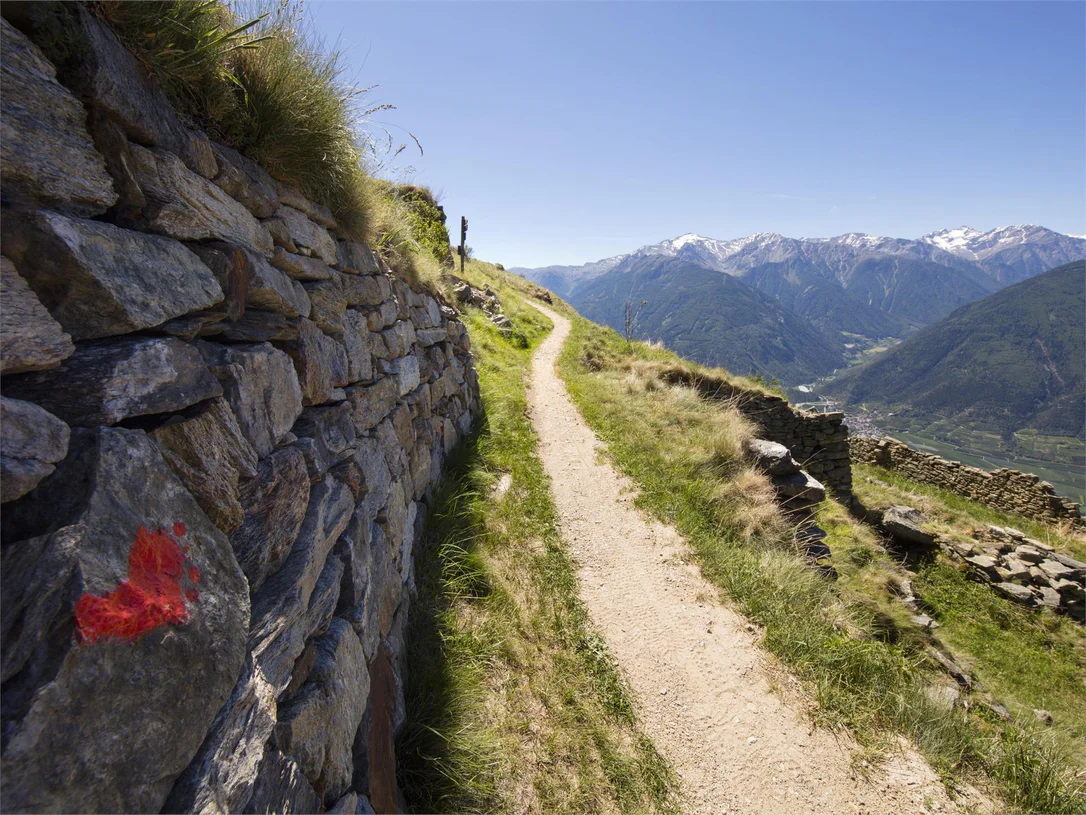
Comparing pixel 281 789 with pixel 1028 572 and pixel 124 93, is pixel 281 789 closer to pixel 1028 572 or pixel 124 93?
pixel 124 93

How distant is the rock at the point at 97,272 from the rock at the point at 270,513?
808 millimetres

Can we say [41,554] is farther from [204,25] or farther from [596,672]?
[596,672]

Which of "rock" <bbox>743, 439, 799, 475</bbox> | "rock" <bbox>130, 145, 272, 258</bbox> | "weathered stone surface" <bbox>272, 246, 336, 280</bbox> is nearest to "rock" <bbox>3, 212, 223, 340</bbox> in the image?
"rock" <bbox>130, 145, 272, 258</bbox>

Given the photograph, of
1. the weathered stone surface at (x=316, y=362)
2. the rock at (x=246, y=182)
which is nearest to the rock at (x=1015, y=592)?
the weathered stone surface at (x=316, y=362)

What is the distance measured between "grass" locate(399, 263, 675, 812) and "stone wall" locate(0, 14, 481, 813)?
0.60m

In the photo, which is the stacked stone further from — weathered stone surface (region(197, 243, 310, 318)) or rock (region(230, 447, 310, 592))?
weathered stone surface (region(197, 243, 310, 318))

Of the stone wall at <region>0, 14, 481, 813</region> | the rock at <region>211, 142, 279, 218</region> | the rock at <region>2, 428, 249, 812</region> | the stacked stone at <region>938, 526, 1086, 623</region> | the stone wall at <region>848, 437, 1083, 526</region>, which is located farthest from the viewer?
the stone wall at <region>848, 437, 1083, 526</region>

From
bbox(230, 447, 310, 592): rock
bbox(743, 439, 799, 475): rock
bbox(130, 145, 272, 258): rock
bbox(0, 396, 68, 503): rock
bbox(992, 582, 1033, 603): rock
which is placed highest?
bbox(130, 145, 272, 258): rock

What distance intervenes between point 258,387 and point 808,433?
15.4 meters

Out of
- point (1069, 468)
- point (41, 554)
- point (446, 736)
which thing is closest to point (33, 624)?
point (41, 554)

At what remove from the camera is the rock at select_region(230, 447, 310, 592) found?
1990mm

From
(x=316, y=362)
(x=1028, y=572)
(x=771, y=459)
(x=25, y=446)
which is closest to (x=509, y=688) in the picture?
(x=316, y=362)

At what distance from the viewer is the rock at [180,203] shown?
73.5 inches

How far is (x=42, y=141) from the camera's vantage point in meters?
1.43
